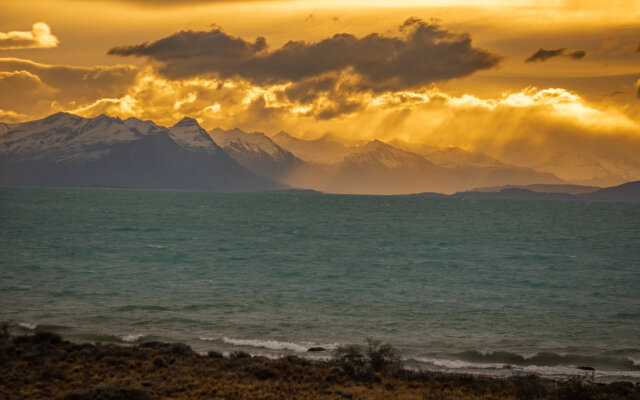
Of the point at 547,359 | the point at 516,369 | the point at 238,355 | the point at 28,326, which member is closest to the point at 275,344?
the point at 238,355

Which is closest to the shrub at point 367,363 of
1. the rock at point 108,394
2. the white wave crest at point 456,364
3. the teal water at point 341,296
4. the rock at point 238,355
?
the teal water at point 341,296

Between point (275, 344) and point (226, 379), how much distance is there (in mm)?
7473

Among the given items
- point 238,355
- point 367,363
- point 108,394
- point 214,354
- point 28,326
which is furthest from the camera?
point 28,326

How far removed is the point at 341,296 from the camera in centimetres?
4206

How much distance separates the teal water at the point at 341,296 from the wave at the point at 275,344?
0.14 meters

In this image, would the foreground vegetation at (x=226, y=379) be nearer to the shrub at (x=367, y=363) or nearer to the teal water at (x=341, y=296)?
the shrub at (x=367, y=363)

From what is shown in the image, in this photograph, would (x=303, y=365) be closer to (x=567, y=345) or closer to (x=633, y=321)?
(x=567, y=345)

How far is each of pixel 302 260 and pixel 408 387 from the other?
139 feet

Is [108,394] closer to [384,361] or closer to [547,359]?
[384,361]

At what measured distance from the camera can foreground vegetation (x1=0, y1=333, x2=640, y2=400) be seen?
18.9 meters

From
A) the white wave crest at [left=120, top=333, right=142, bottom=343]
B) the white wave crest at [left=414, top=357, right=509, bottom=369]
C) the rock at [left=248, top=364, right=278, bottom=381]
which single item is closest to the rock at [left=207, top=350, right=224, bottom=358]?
the rock at [left=248, top=364, right=278, bottom=381]

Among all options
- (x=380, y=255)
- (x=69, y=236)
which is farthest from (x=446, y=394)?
(x=69, y=236)

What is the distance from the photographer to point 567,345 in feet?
96.7

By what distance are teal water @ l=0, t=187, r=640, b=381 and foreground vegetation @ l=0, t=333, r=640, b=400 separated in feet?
11.5
